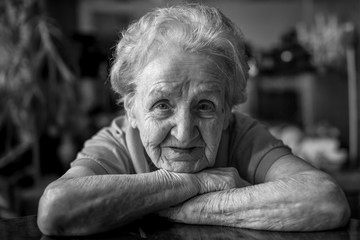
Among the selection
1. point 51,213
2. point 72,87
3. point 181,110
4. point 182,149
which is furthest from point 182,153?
point 72,87

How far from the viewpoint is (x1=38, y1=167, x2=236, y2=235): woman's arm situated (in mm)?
1007

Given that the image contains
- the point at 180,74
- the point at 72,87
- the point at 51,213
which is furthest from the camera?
the point at 72,87

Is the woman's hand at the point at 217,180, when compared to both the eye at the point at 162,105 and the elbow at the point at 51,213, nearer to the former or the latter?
the eye at the point at 162,105

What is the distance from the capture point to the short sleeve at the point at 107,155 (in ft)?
3.93

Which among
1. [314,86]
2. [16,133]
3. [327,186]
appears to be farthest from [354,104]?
[327,186]

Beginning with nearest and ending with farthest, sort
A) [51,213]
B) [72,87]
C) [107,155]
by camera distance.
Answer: [51,213], [107,155], [72,87]

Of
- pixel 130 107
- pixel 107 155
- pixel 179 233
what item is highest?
pixel 130 107

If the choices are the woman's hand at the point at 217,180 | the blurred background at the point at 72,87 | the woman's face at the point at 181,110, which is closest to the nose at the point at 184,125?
the woman's face at the point at 181,110

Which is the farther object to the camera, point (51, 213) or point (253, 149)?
point (253, 149)

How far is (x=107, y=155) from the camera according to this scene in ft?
4.07

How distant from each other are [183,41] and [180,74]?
0.08m

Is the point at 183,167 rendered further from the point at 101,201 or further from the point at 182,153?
the point at 101,201

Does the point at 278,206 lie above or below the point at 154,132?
below

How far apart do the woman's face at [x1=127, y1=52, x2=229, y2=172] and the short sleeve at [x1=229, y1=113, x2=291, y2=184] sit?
0.49 feet
